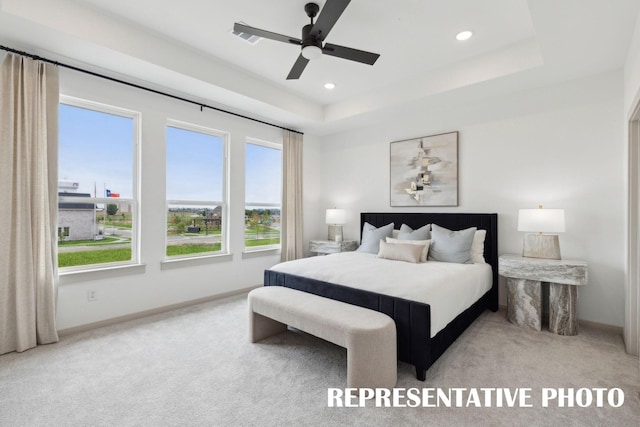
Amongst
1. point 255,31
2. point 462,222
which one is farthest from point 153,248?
point 462,222

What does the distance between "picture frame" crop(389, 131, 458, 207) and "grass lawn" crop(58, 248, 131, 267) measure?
12.0ft

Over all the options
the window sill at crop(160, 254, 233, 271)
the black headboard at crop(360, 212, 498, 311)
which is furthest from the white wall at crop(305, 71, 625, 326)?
the window sill at crop(160, 254, 233, 271)

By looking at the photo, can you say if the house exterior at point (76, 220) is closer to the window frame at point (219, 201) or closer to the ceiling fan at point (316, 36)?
the window frame at point (219, 201)

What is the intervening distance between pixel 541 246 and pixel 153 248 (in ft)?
14.2

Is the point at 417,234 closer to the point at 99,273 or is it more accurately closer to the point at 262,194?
the point at 262,194

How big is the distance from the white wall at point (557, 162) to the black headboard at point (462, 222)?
153 mm

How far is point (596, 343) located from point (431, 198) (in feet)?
7.44

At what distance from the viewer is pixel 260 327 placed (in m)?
2.76

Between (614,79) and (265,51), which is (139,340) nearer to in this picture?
(265,51)

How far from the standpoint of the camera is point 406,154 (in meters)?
4.47

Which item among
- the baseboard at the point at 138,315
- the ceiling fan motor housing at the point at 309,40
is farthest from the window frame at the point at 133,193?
the ceiling fan motor housing at the point at 309,40

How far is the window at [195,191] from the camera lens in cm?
382

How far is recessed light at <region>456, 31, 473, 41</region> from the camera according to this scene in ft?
9.17

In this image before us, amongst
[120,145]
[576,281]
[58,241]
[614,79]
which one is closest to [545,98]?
[614,79]
